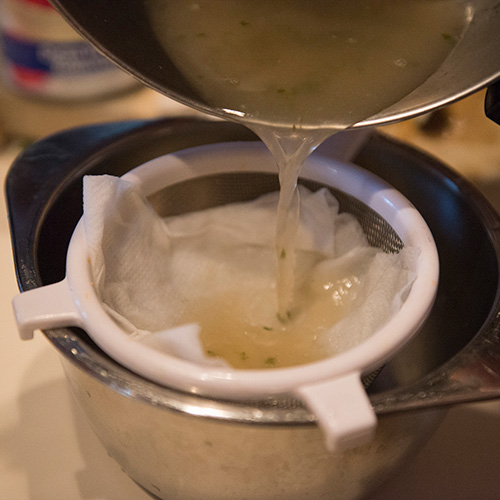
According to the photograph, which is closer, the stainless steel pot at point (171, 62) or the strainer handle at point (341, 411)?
the strainer handle at point (341, 411)

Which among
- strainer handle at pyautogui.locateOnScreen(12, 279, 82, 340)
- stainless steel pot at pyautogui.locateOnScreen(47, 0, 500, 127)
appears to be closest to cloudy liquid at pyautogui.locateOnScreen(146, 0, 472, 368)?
stainless steel pot at pyautogui.locateOnScreen(47, 0, 500, 127)

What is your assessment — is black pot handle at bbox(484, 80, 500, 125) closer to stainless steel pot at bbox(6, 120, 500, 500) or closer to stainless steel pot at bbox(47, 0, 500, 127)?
stainless steel pot at bbox(47, 0, 500, 127)

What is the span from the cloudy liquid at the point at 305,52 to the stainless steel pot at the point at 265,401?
0.21 metres

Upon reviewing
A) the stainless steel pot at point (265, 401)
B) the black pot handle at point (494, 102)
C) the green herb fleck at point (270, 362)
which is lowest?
the green herb fleck at point (270, 362)

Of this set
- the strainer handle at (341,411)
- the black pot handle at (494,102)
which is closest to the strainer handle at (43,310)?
the strainer handle at (341,411)

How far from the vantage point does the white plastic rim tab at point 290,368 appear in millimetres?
510

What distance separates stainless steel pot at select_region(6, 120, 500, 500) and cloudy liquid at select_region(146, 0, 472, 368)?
0.21 m

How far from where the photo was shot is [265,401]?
2.02 feet

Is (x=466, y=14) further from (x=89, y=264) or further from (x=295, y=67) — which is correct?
(x=89, y=264)

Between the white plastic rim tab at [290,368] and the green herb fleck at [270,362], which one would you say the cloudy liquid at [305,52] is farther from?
the green herb fleck at [270,362]

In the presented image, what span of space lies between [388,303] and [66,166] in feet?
1.48

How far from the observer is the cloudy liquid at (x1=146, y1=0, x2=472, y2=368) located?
2.23ft

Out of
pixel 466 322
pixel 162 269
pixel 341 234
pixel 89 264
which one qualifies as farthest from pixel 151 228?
pixel 466 322

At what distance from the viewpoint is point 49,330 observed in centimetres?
60
